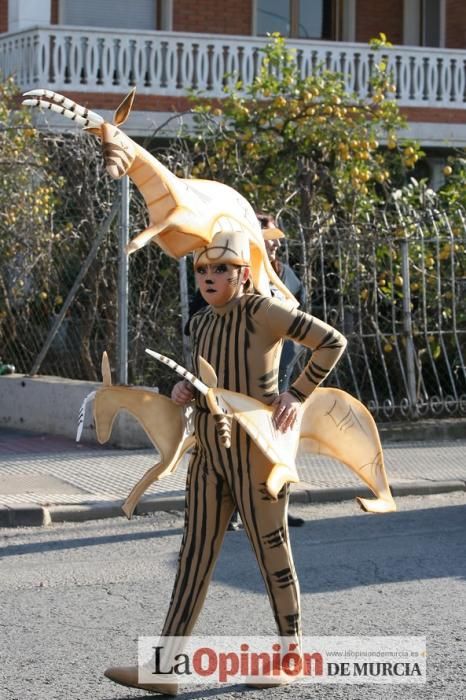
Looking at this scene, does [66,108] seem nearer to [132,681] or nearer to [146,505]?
[132,681]

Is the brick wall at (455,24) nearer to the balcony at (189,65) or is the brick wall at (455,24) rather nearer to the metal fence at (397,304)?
the balcony at (189,65)

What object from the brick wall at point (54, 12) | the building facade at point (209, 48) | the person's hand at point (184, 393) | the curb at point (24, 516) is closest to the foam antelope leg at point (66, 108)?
the person's hand at point (184, 393)

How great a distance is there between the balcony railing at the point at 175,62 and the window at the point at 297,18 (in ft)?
8.40

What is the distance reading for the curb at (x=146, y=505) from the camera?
870 centimetres

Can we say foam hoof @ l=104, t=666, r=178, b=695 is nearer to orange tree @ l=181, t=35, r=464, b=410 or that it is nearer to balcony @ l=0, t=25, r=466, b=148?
orange tree @ l=181, t=35, r=464, b=410

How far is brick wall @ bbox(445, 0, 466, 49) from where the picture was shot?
22234 mm

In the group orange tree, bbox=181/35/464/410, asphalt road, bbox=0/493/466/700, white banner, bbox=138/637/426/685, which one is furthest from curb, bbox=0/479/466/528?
white banner, bbox=138/637/426/685

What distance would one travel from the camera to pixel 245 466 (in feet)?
16.3

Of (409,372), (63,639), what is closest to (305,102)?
(409,372)

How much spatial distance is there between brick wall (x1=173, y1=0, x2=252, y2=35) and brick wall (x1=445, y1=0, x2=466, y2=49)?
142 inches

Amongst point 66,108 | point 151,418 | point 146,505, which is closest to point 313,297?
point 146,505

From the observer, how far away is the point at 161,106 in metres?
18.9

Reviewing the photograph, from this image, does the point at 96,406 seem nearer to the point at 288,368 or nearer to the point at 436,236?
the point at 288,368

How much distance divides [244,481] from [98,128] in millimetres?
1457
